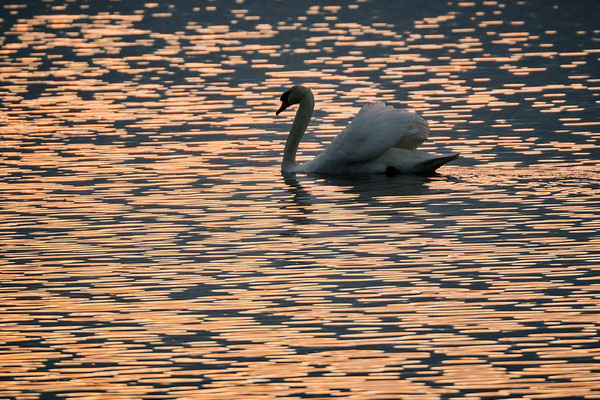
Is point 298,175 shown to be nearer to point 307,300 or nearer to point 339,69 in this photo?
point 307,300

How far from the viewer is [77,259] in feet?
48.5

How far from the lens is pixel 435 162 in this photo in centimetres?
1917

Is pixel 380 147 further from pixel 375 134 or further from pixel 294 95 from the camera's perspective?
pixel 294 95

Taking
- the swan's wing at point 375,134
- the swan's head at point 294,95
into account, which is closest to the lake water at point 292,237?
the swan's wing at point 375,134

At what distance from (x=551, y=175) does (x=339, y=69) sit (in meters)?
14.3

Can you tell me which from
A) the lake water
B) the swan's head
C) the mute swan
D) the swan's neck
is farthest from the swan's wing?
the swan's head

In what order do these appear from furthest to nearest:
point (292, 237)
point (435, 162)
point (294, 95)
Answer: point (294, 95) → point (435, 162) → point (292, 237)

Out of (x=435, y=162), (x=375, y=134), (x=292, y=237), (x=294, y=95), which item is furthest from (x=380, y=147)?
(x=292, y=237)

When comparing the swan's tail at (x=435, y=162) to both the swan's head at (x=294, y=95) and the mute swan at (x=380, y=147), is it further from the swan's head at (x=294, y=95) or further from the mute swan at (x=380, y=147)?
the swan's head at (x=294, y=95)

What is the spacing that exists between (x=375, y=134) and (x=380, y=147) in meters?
0.19

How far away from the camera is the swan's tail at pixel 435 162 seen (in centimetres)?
1886

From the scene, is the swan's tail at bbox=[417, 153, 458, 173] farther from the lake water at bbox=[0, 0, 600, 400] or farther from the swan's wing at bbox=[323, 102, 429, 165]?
the swan's wing at bbox=[323, 102, 429, 165]

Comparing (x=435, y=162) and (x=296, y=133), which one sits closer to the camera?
(x=435, y=162)

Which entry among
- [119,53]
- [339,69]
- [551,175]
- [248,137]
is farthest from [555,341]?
[119,53]
